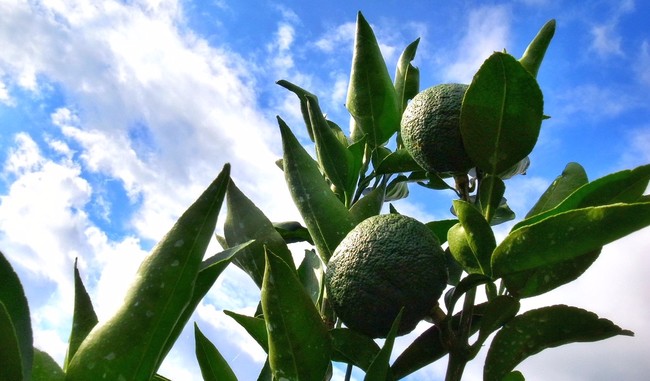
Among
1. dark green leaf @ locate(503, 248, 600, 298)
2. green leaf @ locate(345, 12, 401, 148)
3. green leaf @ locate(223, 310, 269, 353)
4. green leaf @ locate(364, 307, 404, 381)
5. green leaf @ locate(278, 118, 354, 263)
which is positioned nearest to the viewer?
green leaf @ locate(364, 307, 404, 381)

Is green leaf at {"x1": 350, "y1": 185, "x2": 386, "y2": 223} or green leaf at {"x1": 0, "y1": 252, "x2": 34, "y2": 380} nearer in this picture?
green leaf at {"x1": 0, "y1": 252, "x2": 34, "y2": 380}

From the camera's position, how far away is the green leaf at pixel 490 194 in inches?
52.2

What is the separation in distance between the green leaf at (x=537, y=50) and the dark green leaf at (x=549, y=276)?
0.50 meters

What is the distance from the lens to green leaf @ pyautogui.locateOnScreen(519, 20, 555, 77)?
1.48 m

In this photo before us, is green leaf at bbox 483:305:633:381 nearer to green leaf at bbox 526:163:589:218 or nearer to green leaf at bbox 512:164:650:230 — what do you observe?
green leaf at bbox 512:164:650:230

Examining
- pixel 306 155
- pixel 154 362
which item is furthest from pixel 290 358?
pixel 306 155

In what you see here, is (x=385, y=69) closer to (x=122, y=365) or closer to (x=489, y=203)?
(x=489, y=203)

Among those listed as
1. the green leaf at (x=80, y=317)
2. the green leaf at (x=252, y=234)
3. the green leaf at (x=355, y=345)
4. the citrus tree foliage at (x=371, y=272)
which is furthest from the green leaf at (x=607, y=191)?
the green leaf at (x=80, y=317)

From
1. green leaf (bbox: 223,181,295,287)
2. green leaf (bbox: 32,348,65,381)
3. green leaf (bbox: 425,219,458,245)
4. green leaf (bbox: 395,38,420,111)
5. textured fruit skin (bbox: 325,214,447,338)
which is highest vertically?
green leaf (bbox: 395,38,420,111)

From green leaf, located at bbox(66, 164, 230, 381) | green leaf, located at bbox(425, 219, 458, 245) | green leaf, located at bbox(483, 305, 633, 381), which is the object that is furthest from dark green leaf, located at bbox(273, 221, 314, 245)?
green leaf, located at bbox(66, 164, 230, 381)

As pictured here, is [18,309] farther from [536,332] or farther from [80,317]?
[536,332]

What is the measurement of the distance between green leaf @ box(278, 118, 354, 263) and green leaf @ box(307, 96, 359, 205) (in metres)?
0.16

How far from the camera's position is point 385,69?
65.5 inches

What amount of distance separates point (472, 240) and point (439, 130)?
25cm
